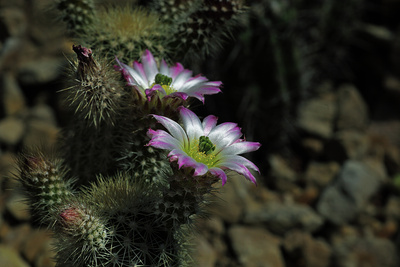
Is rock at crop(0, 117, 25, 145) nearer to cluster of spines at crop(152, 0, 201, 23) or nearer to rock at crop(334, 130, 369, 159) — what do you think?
cluster of spines at crop(152, 0, 201, 23)

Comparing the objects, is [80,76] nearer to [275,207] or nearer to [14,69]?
[275,207]

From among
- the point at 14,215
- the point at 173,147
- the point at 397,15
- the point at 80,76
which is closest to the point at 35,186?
the point at 80,76

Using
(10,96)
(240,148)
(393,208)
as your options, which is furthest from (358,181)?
(10,96)

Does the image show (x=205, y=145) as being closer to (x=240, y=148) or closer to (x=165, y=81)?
(x=240, y=148)

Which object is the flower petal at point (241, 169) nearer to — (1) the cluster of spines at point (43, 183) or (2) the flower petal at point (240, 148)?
(2) the flower petal at point (240, 148)

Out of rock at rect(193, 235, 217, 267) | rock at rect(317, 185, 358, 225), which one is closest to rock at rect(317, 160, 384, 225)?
rock at rect(317, 185, 358, 225)

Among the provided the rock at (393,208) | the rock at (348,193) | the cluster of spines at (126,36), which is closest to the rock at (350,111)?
the rock at (348,193)
